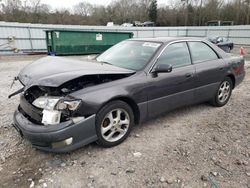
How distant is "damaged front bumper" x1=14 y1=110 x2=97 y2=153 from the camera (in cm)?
252

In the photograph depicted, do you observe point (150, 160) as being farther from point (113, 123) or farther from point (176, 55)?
point (176, 55)

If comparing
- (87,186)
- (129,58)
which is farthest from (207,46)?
(87,186)

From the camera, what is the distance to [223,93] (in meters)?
4.70

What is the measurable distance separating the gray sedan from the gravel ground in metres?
0.27

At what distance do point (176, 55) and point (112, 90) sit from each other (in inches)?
60.7

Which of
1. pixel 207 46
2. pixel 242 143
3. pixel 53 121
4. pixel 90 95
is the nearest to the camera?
pixel 53 121

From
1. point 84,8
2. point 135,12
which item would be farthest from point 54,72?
point 135,12

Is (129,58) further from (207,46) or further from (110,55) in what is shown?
(207,46)

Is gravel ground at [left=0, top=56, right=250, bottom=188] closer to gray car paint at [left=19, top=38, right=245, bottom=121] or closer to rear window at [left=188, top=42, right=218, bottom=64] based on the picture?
gray car paint at [left=19, top=38, right=245, bottom=121]

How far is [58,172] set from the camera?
262 centimetres

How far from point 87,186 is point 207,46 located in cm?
354

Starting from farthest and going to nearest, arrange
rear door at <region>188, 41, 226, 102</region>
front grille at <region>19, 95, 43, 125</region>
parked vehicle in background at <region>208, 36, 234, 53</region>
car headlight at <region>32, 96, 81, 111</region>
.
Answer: parked vehicle in background at <region>208, 36, 234, 53</region>
rear door at <region>188, 41, 226, 102</region>
front grille at <region>19, 95, 43, 125</region>
car headlight at <region>32, 96, 81, 111</region>

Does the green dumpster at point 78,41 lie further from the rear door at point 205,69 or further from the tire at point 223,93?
the tire at point 223,93

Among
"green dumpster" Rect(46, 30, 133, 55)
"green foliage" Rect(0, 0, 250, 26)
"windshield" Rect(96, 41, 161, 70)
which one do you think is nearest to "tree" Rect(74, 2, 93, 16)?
"green foliage" Rect(0, 0, 250, 26)
